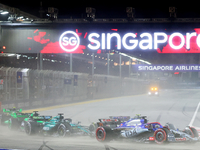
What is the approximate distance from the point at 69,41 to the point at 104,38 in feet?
5.54

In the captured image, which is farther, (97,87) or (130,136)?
(97,87)

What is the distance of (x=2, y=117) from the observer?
1645 cm

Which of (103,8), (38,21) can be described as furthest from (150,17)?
(38,21)

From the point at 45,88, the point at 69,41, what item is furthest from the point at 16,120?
the point at 45,88

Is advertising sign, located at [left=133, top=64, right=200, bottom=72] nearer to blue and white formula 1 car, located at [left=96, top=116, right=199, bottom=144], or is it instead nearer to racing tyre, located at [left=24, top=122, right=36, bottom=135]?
blue and white formula 1 car, located at [left=96, top=116, right=199, bottom=144]

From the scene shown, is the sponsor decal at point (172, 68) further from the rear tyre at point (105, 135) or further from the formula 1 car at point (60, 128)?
the rear tyre at point (105, 135)

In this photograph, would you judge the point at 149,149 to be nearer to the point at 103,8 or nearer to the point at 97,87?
the point at 103,8

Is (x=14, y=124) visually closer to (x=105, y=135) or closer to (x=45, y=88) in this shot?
(x=105, y=135)

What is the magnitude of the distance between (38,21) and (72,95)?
80.8 ft

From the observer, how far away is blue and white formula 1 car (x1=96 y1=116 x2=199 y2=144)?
10141 millimetres

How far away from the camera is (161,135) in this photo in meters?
10.2

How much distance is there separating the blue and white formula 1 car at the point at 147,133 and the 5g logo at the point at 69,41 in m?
4.67

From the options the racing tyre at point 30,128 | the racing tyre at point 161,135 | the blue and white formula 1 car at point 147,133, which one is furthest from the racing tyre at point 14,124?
the racing tyre at point 161,135

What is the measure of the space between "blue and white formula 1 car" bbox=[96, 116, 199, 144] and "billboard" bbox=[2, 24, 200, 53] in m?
3.91
